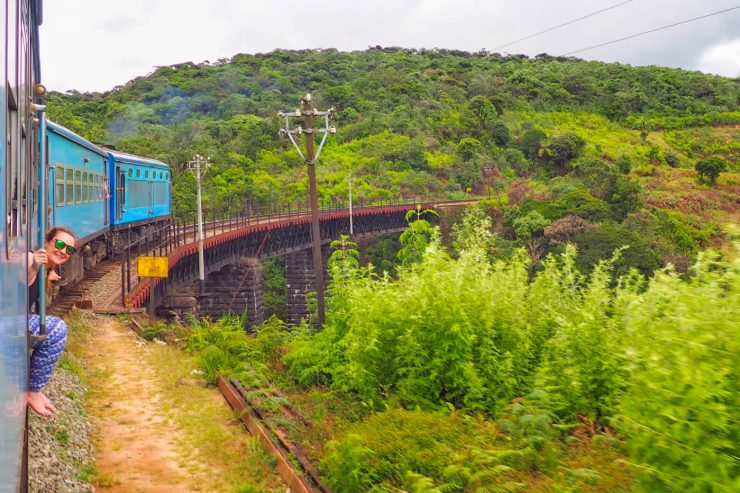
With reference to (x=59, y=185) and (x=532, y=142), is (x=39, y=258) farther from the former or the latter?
(x=532, y=142)

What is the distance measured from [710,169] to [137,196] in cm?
5553

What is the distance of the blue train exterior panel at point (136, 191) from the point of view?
2164 centimetres

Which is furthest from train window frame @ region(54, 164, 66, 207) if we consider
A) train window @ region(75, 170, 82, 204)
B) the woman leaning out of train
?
the woman leaning out of train

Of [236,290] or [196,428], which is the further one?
[236,290]

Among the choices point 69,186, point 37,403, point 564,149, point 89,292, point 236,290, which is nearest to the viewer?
point 37,403

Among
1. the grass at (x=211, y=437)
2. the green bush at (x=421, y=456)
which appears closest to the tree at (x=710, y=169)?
the grass at (x=211, y=437)

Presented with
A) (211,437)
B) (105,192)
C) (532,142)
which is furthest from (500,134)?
(211,437)

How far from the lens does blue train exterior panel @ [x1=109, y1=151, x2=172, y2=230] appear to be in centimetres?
2164

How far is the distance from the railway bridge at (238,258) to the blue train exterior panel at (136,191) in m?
1.11

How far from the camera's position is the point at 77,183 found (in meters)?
15.9

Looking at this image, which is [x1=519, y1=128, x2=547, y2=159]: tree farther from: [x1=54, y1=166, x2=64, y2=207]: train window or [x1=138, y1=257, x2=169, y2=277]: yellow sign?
[x1=54, y1=166, x2=64, y2=207]: train window

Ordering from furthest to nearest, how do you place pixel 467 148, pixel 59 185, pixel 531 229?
pixel 467 148
pixel 531 229
pixel 59 185

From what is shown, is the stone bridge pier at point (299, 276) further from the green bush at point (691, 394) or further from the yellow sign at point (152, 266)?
the green bush at point (691, 394)

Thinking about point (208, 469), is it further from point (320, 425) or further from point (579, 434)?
point (579, 434)
